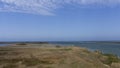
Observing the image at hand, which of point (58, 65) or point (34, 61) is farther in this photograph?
point (34, 61)

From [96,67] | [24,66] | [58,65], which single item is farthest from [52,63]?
[96,67]

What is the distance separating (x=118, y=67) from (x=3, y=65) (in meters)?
12.0

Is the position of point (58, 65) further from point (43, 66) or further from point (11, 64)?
point (11, 64)

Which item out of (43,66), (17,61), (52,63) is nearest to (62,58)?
(52,63)

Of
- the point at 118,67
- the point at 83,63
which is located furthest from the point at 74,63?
the point at 118,67

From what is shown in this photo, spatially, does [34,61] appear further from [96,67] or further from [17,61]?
[96,67]

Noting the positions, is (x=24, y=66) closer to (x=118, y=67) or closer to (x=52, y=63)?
(x=52, y=63)

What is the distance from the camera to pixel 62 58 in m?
24.4

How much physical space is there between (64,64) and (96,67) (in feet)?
9.77

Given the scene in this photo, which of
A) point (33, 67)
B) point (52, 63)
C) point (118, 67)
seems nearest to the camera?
point (33, 67)

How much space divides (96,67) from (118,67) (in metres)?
4.53

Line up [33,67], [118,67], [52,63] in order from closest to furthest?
[33,67], [52,63], [118,67]

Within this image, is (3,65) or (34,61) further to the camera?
(34,61)

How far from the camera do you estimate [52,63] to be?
23422mm
